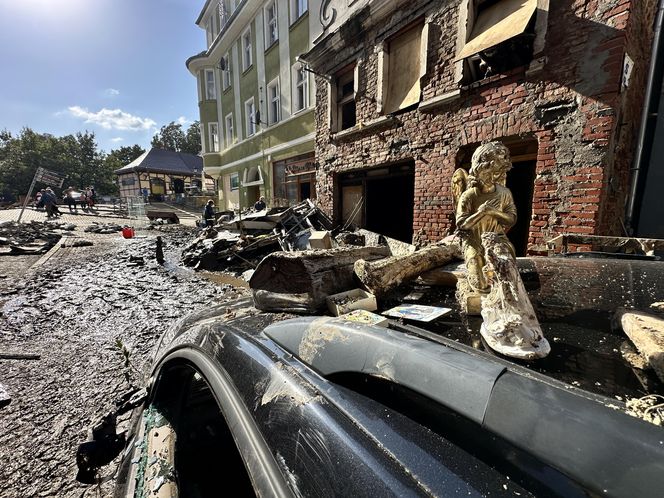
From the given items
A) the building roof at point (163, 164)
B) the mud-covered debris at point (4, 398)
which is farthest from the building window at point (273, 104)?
the building roof at point (163, 164)

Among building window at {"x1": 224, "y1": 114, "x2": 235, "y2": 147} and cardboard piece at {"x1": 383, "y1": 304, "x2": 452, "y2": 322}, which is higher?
building window at {"x1": 224, "y1": 114, "x2": 235, "y2": 147}

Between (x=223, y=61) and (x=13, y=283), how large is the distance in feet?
54.0

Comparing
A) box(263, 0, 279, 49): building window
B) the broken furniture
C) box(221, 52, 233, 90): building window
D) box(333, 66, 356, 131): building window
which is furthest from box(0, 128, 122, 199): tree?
box(333, 66, 356, 131): building window

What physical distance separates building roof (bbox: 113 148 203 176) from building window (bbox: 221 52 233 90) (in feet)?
59.2

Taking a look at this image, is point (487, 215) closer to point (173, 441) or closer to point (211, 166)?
point (173, 441)

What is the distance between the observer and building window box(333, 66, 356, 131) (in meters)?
8.70

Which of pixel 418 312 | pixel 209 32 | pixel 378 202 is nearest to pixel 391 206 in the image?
pixel 378 202

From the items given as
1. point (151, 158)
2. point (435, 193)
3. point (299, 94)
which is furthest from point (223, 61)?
point (151, 158)

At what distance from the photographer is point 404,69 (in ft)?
22.6

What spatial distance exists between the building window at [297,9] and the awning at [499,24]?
843 cm

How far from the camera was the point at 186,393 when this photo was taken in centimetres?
168

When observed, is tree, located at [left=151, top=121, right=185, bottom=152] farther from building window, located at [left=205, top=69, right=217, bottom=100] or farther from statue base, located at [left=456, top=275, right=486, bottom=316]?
statue base, located at [left=456, top=275, right=486, bottom=316]

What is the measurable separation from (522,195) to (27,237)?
57.2ft

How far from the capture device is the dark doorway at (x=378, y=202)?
870 centimetres
